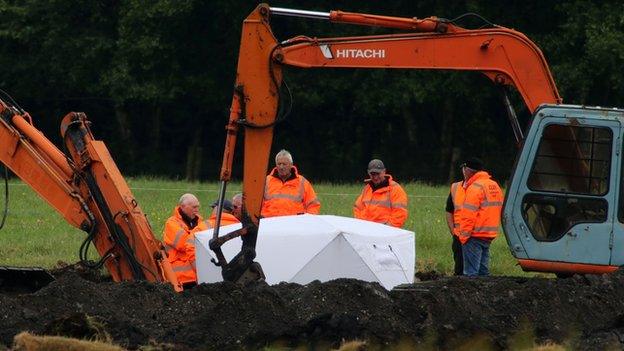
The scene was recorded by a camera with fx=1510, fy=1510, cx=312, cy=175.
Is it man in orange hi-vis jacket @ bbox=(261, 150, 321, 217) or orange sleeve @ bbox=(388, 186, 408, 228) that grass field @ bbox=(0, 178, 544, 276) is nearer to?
orange sleeve @ bbox=(388, 186, 408, 228)

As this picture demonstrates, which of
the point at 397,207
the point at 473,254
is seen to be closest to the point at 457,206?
the point at 473,254

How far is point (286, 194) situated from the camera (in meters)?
A: 18.3

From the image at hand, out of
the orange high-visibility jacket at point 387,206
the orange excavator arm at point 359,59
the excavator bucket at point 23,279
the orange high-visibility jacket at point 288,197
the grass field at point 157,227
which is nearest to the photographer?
the orange excavator arm at point 359,59

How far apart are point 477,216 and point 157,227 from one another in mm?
6977

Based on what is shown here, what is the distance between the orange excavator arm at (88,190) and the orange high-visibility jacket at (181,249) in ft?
3.94

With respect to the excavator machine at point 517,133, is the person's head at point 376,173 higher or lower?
A: lower

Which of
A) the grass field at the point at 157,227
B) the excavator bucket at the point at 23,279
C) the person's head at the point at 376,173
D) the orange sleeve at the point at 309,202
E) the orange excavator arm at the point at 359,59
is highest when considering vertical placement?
the orange excavator arm at the point at 359,59

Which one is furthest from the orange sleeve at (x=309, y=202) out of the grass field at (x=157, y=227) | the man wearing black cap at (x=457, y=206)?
the grass field at (x=157, y=227)

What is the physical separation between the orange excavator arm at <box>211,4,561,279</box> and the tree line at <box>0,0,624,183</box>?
26.4 meters

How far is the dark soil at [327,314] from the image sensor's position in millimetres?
12906

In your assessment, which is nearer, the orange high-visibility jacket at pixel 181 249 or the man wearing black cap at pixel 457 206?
the orange high-visibility jacket at pixel 181 249

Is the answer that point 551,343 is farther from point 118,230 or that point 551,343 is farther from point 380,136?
point 380,136

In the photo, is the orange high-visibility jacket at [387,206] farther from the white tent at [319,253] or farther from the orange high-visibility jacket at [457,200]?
the white tent at [319,253]

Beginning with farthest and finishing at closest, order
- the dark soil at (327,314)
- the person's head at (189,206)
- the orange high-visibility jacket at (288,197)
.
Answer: the orange high-visibility jacket at (288,197) < the person's head at (189,206) < the dark soil at (327,314)
